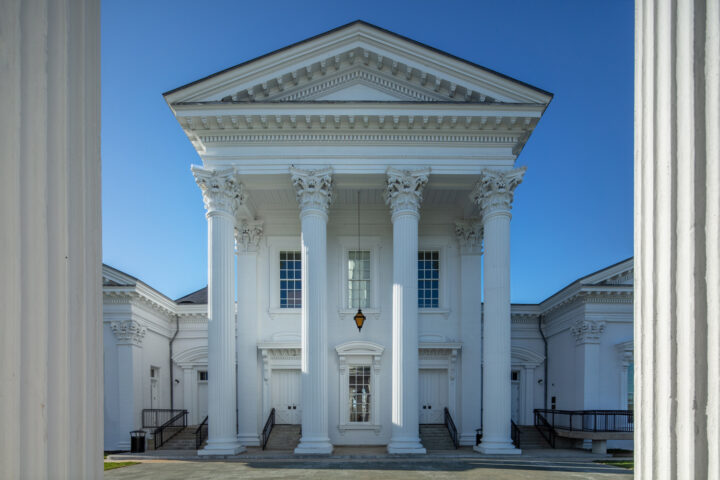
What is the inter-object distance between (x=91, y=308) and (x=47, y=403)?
448 millimetres

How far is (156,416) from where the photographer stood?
84.0ft

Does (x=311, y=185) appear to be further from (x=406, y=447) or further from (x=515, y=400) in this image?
(x=515, y=400)

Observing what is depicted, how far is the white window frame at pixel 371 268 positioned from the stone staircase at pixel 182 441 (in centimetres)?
825

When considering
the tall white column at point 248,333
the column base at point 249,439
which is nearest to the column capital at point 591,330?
the tall white column at point 248,333

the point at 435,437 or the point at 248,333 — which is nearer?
the point at 435,437

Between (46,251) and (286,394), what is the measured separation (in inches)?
845

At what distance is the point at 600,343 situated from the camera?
25.0 meters

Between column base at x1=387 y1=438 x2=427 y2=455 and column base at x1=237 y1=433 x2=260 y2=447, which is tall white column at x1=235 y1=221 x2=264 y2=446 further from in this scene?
column base at x1=387 y1=438 x2=427 y2=455

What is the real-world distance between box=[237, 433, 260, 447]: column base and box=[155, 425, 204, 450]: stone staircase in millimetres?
2262

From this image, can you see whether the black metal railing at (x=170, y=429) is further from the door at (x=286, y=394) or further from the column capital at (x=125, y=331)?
the door at (x=286, y=394)

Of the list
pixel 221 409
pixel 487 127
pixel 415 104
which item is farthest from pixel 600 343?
pixel 221 409

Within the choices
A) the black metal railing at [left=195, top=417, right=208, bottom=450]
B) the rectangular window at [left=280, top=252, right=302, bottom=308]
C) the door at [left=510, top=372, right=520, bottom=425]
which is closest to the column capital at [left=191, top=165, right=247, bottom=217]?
the rectangular window at [left=280, top=252, right=302, bottom=308]

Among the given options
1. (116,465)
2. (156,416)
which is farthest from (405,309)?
(156,416)

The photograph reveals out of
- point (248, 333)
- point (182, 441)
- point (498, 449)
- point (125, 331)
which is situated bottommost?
point (182, 441)
